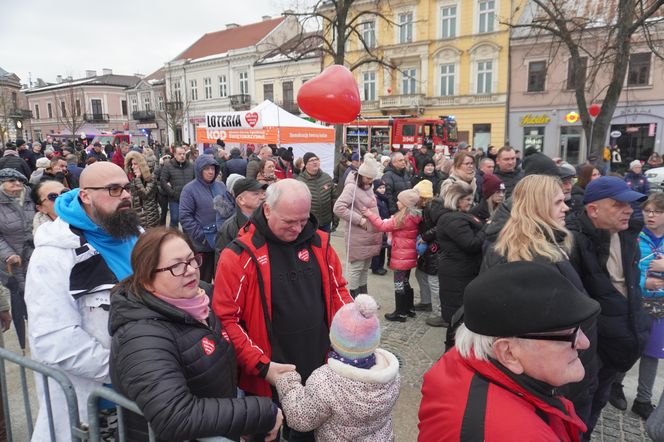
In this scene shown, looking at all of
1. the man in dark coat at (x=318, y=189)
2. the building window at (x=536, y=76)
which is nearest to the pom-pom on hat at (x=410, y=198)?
the man in dark coat at (x=318, y=189)

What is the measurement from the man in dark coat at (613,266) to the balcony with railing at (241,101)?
120 feet

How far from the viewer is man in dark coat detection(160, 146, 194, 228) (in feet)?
24.3

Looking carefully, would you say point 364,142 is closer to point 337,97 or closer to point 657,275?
point 337,97

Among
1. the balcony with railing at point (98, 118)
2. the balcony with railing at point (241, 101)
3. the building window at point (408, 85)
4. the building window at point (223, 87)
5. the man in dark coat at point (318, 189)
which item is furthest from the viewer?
the balcony with railing at point (98, 118)

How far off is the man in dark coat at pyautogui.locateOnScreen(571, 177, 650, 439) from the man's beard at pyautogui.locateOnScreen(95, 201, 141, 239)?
8.48 feet

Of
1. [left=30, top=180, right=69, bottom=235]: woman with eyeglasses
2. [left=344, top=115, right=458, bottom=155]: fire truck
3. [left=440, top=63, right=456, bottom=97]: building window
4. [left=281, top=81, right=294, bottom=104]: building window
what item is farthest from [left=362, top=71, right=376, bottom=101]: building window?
[left=30, top=180, right=69, bottom=235]: woman with eyeglasses

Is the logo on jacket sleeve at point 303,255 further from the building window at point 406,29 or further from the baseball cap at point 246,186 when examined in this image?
the building window at point 406,29

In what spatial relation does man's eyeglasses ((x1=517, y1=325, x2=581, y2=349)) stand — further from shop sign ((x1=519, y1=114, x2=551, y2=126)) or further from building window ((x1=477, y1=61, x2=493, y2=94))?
building window ((x1=477, y1=61, x2=493, y2=94))

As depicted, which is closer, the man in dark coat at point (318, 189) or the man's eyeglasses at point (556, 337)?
the man's eyeglasses at point (556, 337)

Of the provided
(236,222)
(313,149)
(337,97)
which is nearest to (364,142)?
(313,149)

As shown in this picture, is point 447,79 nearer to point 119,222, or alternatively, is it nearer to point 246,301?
point 246,301

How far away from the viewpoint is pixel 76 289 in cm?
187

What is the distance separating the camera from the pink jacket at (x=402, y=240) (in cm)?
484

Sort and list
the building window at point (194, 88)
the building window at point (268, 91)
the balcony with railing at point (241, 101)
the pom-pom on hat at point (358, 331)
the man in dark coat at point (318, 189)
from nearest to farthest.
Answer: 1. the pom-pom on hat at point (358, 331)
2. the man in dark coat at point (318, 189)
3. the building window at point (268, 91)
4. the balcony with railing at point (241, 101)
5. the building window at point (194, 88)
